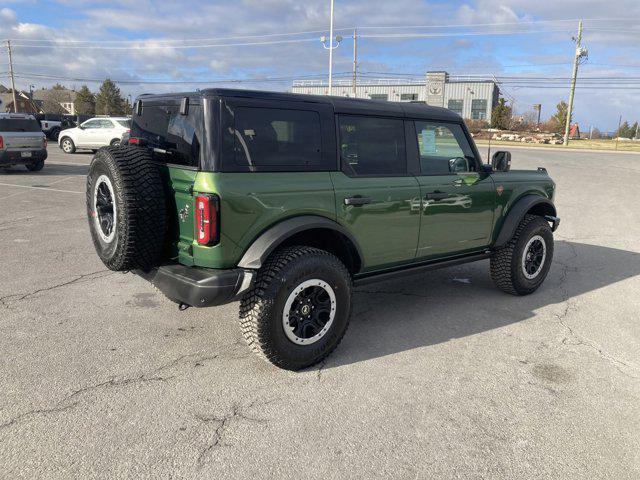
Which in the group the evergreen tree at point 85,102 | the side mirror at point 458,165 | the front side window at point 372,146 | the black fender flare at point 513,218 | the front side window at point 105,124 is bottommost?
the black fender flare at point 513,218

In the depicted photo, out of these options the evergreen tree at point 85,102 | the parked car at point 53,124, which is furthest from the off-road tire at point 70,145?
the evergreen tree at point 85,102

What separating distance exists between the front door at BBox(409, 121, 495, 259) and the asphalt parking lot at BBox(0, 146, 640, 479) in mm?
704

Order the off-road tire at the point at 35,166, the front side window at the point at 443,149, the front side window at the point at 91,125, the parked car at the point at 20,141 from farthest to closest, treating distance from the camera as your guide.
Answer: the front side window at the point at 91,125 → the off-road tire at the point at 35,166 → the parked car at the point at 20,141 → the front side window at the point at 443,149

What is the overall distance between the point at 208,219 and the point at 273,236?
46 centimetres

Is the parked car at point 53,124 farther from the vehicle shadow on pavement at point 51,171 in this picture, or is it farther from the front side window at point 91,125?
the vehicle shadow on pavement at point 51,171

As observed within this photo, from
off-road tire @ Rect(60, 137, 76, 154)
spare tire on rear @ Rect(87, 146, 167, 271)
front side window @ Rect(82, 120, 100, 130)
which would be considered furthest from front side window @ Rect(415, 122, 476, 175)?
off-road tire @ Rect(60, 137, 76, 154)

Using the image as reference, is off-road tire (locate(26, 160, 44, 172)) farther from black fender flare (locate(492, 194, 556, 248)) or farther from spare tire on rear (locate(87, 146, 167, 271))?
black fender flare (locate(492, 194, 556, 248))

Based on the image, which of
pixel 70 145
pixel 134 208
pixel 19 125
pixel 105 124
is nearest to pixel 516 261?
pixel 134 208

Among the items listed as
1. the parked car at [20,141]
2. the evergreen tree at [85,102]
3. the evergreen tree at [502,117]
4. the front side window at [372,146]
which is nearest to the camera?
the front side window at [372,146]

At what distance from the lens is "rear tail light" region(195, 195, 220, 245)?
3.16 m

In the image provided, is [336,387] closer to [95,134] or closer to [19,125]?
→ [19,125]

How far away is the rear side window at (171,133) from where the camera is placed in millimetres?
3389

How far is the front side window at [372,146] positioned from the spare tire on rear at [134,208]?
141cm

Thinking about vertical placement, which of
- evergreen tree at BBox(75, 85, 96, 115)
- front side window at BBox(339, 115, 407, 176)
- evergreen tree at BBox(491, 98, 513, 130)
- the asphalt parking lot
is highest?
evergreen tree at BBox(75, 85, 96, 115)
